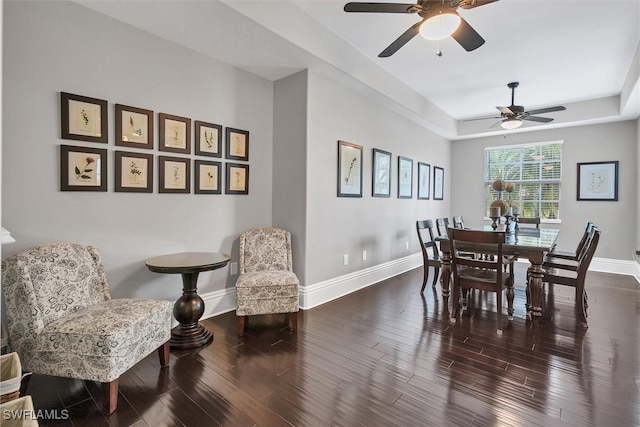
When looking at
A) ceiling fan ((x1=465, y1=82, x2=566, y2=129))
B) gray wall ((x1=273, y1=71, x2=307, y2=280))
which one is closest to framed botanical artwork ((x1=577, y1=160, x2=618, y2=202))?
ceiling fan ((x1=465, y1=82, x2=566, y2=129))

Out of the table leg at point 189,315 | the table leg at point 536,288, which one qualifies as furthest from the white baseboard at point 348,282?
the table leg at point 536,288

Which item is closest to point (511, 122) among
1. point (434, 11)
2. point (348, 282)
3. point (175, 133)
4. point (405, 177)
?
point (405, 177)

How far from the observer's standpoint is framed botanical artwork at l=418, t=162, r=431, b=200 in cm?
568

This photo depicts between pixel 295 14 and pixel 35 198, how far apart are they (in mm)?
2501

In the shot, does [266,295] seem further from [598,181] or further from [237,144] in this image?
[598,181]

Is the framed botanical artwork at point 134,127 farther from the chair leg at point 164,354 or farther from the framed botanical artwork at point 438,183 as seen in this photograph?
the framed botanical artwork at point 438,183

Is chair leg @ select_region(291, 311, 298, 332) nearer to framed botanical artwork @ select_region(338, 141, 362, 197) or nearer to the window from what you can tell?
framed botanical artwork @ select_region(338, 141, 362, 197)

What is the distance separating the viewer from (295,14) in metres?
2.81

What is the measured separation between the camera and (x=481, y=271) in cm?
319

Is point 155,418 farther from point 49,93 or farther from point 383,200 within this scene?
point 383,200

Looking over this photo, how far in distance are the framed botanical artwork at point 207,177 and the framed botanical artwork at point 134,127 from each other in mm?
463

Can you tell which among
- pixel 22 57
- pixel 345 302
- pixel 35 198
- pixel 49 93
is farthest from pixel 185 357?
pixel 22 57

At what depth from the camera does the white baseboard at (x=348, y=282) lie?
3.21 m

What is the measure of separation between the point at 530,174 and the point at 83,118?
6935 mm
